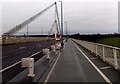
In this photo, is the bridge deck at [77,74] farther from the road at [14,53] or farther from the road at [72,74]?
the road at [14,53]

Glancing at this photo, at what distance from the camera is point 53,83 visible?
21.4 ft

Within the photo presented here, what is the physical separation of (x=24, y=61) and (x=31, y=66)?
1.35 feet

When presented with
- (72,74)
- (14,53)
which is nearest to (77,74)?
(72,74)

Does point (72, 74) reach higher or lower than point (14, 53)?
higher

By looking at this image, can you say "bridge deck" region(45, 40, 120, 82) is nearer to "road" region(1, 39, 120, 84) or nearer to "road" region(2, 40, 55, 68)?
"road" region(1, 39, 120, 84)

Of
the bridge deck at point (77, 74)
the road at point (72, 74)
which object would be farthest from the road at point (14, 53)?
the bridge deck at point (77, 74)

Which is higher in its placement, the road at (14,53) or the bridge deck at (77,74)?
the bridge deck at (77,74)

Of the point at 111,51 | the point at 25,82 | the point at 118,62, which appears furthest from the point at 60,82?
the point at 111,51

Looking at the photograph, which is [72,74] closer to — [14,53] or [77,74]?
[77,74]

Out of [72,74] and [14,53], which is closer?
[72,74]

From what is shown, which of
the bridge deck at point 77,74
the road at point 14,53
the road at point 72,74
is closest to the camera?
the road at point 72,74

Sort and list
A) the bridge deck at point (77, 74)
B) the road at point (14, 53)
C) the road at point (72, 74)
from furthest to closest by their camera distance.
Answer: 1. the road at point (14, 53)
2. the bridge deck at point (77, 74)
3. the road at point (72, 74)

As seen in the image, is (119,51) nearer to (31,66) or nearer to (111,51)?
(111,51)

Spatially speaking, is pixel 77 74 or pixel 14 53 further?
pixel 14 53
